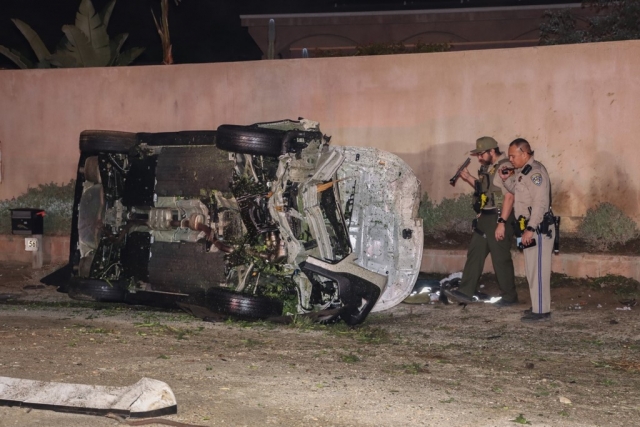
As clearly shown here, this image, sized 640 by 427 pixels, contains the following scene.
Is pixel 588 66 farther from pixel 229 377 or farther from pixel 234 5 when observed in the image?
pixel 234 5

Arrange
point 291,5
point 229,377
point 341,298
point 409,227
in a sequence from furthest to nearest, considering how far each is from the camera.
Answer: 1. point 291,5
2. point 409,227
3. point 341,298
4. point 229,377

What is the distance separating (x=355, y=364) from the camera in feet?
21.4

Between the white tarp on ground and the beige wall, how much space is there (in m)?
7.39

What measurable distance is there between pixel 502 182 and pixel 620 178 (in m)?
2.78

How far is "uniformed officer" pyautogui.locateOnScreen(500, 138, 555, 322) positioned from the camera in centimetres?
845

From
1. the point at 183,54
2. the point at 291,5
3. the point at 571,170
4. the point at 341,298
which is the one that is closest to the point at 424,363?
the point at 341,298

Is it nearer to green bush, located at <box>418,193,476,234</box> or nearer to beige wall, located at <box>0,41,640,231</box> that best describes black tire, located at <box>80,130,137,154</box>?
beige wall, located at <box>0,41,640,231</box>

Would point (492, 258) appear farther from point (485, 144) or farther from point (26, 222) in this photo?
point (26, 222)

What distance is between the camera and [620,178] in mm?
11211

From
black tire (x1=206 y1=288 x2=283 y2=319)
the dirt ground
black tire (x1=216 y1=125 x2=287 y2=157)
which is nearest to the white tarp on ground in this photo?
the dirt ground

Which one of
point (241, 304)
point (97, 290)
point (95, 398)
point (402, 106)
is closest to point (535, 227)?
point (241, 304)

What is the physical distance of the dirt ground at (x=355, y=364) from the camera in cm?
530

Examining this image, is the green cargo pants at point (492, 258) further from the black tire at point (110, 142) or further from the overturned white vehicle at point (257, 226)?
the black tire at point (110, 142)

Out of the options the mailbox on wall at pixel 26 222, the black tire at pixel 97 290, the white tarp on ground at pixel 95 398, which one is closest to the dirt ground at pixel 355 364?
the white tarp on ground at pixel 95 398
